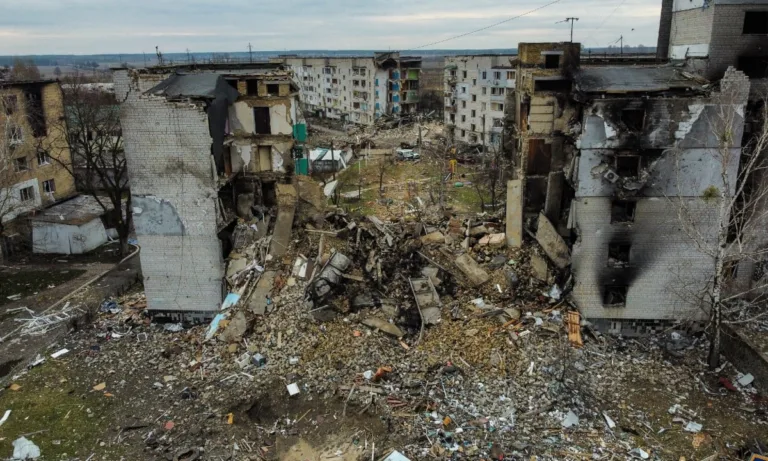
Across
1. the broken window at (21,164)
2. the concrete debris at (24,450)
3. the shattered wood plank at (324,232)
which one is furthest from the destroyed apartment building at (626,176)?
the broken window at (21,164)

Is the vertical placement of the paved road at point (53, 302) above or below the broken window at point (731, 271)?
below

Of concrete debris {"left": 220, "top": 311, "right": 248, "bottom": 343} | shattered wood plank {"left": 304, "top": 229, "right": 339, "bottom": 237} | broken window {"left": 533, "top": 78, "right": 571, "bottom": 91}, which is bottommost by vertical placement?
concrete debris {"left": 220, "top": 311, "right": 248, "bottom": 343}

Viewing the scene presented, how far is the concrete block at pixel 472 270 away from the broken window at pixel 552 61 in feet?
27.0

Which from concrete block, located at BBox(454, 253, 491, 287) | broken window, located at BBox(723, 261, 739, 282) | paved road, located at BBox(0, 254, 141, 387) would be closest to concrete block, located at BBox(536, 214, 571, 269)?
concrete block, located at BBox(454, 253, 491, 287)

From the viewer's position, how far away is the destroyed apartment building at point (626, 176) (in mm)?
17934

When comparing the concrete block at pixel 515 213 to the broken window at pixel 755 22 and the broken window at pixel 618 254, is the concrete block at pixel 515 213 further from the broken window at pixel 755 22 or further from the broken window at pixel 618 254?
the broken window at pixel 755 22

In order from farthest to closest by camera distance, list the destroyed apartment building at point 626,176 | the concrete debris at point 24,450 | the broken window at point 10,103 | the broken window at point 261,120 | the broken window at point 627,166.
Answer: the broken window at point 10,103 < the broken window at point 261,120 < the broken window at point 627,166 < the destroyed apartment building at point 626,176 < the concrete debris at point 24,450

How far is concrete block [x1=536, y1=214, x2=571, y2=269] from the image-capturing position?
20.6 metres

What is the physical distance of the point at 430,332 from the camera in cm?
1922

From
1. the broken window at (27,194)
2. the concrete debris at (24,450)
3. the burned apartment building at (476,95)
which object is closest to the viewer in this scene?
the concrete debris at (24,450)

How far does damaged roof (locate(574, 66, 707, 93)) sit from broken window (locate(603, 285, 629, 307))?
272 inches

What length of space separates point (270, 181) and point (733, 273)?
18.3 metres

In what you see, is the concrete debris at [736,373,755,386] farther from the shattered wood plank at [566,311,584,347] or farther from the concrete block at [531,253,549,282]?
the concrete block at [531,253,549,282]

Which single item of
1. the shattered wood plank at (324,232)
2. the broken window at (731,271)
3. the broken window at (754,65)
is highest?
the broken window at (754,65)
